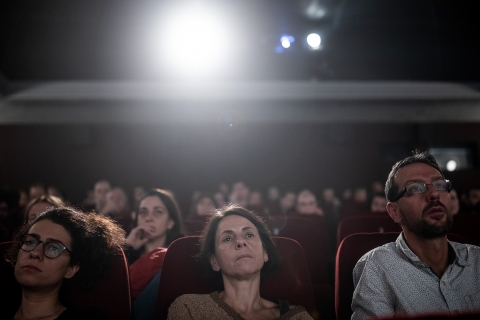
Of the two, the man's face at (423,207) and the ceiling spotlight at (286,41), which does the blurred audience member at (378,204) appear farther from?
the ceiling spotlight at (286,41)

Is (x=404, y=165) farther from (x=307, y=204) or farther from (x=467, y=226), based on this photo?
(x=307, y=204)

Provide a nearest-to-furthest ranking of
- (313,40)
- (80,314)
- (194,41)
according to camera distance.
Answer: (80,314), (313,40), (194,41)

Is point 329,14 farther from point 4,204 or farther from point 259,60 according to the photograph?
point 4,204

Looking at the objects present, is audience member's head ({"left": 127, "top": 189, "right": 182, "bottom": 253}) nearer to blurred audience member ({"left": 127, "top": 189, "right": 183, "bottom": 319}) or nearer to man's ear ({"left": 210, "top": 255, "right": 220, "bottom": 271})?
blurred audience member ({"left": 127, "top": 189, "right": 183, "bottom": 319})

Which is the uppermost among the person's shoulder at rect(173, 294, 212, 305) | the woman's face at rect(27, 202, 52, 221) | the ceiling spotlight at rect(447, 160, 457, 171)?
the ceiling spotlight at rect(447, 160, 457, 171)

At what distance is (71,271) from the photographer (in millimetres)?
1524

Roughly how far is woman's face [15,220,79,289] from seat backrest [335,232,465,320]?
105 centimetres

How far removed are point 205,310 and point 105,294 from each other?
1.29 feet

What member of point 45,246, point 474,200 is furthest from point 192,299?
point 474,200

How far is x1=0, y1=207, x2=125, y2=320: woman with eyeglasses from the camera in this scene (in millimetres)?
1429

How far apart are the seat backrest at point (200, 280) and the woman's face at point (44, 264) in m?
0.35

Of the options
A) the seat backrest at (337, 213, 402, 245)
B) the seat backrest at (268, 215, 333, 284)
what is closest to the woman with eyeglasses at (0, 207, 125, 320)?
the seat backrest at (268, 215, 333, 284)

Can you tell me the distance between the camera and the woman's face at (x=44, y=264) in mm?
1414

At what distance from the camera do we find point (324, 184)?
9.62 m
